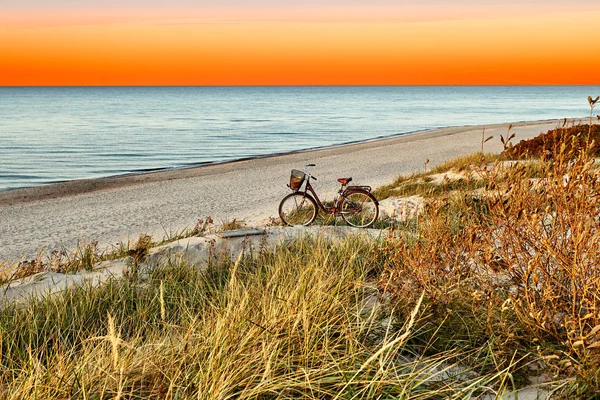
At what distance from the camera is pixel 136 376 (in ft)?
10.2

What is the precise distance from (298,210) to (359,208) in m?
1.05

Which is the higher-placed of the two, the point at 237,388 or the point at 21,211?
the point at 237,388

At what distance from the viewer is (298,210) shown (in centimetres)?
981

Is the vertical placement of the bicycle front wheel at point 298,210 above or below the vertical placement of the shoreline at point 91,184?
above

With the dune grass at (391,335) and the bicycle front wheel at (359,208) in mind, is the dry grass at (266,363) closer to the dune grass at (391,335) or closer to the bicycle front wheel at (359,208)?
the dune grass at (391,335)

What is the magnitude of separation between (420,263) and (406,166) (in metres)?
18.8

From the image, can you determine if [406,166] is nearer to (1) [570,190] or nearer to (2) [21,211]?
(2) [21,211]

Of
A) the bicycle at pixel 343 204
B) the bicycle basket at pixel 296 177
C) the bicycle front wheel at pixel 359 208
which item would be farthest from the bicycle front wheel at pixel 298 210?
the bicycle front wheel at pixel 359 208

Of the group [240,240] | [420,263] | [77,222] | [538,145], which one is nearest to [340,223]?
[240,240]

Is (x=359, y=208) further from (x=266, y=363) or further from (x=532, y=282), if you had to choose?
(x=266, y=363)

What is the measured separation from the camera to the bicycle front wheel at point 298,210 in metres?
9.75

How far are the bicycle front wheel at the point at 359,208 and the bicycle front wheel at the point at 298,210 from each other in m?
0.52

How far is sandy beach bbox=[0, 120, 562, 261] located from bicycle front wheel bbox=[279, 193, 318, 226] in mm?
1797

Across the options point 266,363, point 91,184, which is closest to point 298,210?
point 266,363
